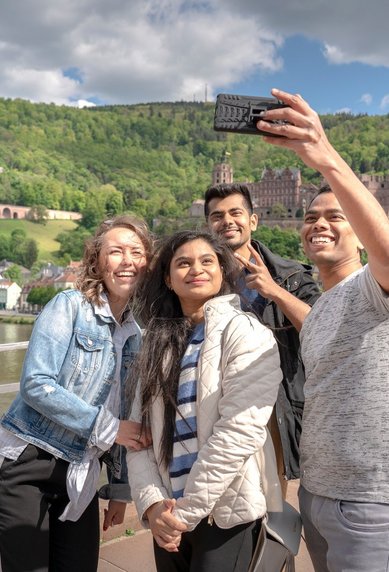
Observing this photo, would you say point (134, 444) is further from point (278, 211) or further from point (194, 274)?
point (278, 211)

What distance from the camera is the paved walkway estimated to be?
274cm

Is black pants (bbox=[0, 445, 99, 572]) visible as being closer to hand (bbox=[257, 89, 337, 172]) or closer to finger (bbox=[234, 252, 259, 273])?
finger (bbox=[234, 252, 259, 273])

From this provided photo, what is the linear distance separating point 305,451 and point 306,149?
0.85 m

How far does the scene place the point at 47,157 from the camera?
124 meters

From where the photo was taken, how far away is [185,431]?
1807mm

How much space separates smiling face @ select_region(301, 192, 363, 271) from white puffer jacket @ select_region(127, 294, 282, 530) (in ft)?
1.18

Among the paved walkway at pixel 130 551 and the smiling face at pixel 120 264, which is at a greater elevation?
the smiling face at pixel 120 264

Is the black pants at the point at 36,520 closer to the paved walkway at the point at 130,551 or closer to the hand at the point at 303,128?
the paved walkway at the point at 130,551

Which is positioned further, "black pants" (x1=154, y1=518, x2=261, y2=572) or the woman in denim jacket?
the woman in denim jacket

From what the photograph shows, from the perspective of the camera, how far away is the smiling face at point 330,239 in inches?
79.3

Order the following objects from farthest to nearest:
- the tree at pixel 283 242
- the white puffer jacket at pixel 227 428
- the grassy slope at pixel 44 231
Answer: the grassy slope at pixel 44 231 → the tree at pixel 283 242 → the white puffer jacket at pixel 227 428

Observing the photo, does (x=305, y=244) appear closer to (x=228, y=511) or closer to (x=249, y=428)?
(x=249, y=428)

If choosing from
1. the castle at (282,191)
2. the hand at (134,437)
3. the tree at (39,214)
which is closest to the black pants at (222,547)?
the hand at (134,437)

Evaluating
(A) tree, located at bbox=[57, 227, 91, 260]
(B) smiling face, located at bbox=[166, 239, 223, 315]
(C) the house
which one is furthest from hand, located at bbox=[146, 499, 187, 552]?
(A) tree, located at bbox=[57, 227, 91, 260]
